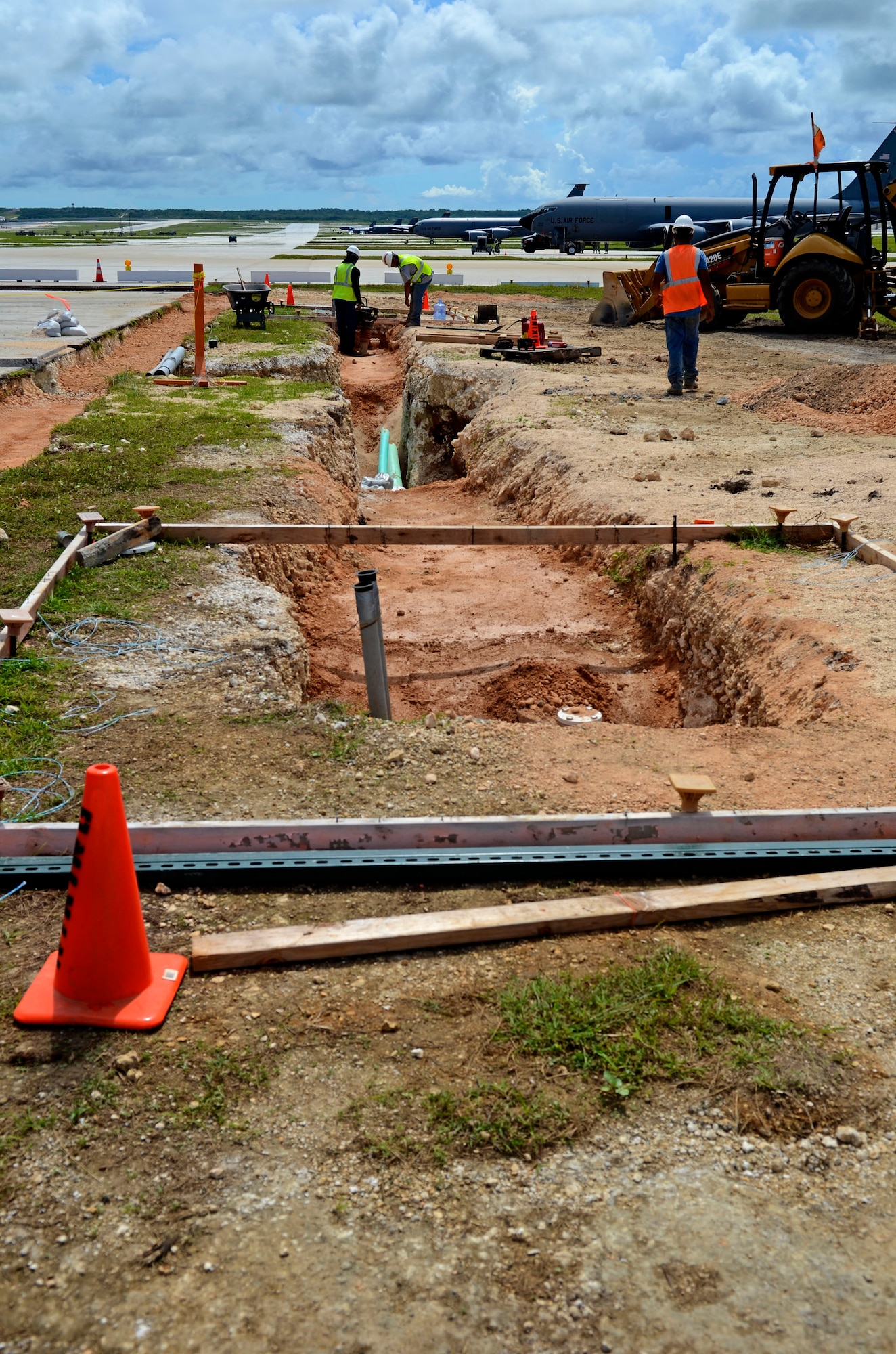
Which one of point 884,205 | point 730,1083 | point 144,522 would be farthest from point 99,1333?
point 884,205

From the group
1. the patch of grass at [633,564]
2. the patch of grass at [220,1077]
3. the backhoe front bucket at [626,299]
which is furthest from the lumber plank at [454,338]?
the patch of grass at [220,1077]

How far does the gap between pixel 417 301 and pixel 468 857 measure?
20771mm

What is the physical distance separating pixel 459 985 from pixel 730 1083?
0.85 metres

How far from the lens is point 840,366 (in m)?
14.8

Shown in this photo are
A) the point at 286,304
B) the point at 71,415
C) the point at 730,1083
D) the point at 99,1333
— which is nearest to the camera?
the point at 99,1333

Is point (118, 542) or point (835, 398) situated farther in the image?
point (835, 398)

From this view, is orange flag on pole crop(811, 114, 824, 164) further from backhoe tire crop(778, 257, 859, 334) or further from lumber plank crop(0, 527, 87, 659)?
lumber plank crop(0, 527, 87, 659)

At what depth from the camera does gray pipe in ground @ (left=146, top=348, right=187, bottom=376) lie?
619 inches

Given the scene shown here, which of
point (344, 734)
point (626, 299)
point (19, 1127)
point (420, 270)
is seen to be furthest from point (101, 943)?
point (626, 299)

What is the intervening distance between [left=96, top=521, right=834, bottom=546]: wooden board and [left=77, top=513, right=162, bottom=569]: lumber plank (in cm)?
11

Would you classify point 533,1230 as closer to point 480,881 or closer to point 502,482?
point 480,881

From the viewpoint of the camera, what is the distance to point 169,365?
16.0 metres

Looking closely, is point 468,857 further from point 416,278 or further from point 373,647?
point 416,278

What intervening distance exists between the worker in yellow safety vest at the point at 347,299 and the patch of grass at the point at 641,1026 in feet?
59.5
